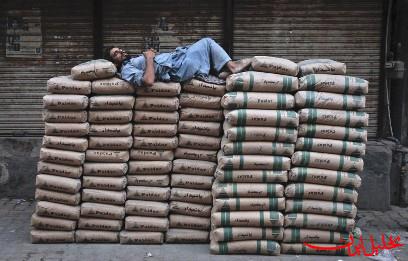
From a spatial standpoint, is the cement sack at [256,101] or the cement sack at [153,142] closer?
the cement sack at [256,101]

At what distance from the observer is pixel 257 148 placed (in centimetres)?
595

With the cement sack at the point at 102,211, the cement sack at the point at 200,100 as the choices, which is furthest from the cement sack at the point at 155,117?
the cement sack at the point at 102,211

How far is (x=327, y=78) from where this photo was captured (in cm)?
606

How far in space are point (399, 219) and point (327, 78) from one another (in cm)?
263

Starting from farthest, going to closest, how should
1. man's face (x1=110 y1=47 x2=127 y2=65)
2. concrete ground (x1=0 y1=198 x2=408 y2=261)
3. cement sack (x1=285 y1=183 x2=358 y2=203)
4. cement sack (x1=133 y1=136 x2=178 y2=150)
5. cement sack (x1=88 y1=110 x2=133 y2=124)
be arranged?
1. man's face (x1=110 y1=47 x2=127 y2=65)
2. cement sack (x1=133 y1=136 x2=178 y2=150)
3. cement sack (x1=88 y1=110 x2=133 y2=124)
4. cement sack (x1=285 y1=183 x2=358 y2=203)
5. concrete ground (x1=0 y1=198 x2=408 y2=261)

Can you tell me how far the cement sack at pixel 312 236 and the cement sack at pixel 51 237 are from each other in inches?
95.7

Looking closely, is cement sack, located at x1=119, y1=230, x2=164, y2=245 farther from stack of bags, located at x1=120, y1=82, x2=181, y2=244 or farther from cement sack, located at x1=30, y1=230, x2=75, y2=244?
cement sack, located at x1=30, y1=230, x2=75, y2=244

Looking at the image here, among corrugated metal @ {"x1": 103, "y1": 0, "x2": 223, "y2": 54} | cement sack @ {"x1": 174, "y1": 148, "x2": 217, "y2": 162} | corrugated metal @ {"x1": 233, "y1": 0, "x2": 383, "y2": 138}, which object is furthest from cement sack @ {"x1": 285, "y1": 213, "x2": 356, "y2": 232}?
corrugated metal @ {"x1": 103, "y1": 0, "x2": 223, "y2": 54}

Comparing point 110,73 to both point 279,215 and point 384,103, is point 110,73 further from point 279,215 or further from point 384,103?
point 384,103

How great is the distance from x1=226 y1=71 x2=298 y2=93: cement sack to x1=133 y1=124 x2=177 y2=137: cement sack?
0.80m

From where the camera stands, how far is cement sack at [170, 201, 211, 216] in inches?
248

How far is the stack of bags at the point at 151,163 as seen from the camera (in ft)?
20.2

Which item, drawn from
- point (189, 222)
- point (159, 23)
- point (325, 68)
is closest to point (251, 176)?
point (189, 222)

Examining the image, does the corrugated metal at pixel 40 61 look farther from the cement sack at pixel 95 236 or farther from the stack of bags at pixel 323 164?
the stack of bags at pixel 323 164
